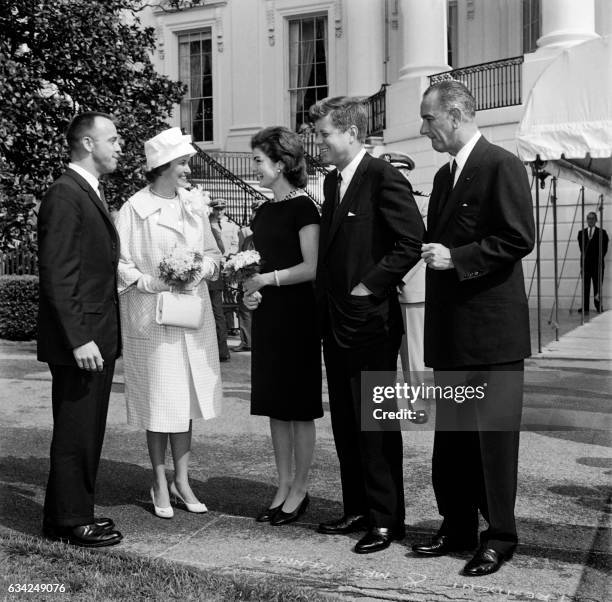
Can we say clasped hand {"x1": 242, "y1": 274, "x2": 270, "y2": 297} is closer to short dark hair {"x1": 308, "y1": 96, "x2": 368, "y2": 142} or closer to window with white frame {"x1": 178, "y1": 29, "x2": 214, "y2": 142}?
short dark hair {"x1": 308, "y1": 96, "x2": 368, "y2": 142}

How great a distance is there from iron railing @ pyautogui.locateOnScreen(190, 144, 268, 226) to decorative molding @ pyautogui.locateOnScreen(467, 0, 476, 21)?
7.63 meters

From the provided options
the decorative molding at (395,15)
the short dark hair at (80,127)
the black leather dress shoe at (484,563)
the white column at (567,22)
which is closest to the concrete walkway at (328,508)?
the black leather dress shoe at (484,563)

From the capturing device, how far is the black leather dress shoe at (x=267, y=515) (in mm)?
4980

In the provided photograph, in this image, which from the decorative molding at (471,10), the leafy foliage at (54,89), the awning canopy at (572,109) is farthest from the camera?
the decorative molding at (471,10)

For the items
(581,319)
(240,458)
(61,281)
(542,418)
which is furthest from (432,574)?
(581,319)

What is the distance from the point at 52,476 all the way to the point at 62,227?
48.3 inches

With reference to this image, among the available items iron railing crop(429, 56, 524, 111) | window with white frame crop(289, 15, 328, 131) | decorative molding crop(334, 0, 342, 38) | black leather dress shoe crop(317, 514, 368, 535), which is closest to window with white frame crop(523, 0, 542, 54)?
iron railing crop(429, 56, 524, 111)

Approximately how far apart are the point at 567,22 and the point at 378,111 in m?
5.28

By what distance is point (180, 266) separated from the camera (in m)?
4.92

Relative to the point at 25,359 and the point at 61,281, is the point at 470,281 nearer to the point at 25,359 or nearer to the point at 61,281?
the point at 61,281

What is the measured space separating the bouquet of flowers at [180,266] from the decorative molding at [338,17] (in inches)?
856

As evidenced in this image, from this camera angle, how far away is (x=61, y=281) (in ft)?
14.9

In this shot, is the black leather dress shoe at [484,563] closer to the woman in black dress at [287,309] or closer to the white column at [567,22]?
the woman in black dress at [287,309]

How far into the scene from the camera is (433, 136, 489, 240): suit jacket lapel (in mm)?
4191
